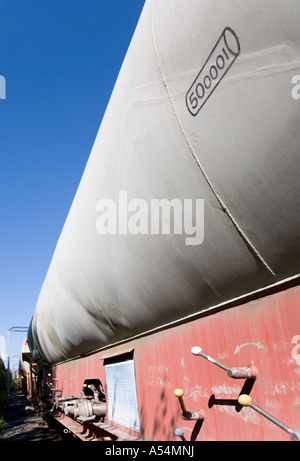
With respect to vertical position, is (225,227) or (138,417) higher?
(225,227)

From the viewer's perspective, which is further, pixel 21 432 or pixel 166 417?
pixel 21 432

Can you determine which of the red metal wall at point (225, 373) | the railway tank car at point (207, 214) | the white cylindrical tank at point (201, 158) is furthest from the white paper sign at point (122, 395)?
the white cylindrical tank at point (201, 158)

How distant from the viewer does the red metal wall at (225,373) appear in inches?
68.4

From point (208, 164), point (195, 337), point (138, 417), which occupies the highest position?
point (208, 164)

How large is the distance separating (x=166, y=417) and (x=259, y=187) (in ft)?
6.67

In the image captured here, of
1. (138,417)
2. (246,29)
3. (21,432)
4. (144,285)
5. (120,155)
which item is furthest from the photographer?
(21,432)

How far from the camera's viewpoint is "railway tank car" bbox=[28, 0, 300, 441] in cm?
158

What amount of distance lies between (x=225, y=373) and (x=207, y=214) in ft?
3.15

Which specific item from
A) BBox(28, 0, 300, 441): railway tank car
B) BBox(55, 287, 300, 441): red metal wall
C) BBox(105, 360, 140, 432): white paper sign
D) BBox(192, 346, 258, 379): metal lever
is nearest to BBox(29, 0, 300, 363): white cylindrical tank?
BBox(28, 0, 300, 441): railway tank car

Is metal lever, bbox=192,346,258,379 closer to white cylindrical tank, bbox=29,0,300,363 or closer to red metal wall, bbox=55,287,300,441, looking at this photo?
red metal wall, bbox=55,287,300,441

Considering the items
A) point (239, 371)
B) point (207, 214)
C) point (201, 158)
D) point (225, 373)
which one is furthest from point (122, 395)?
point (201, 158)
